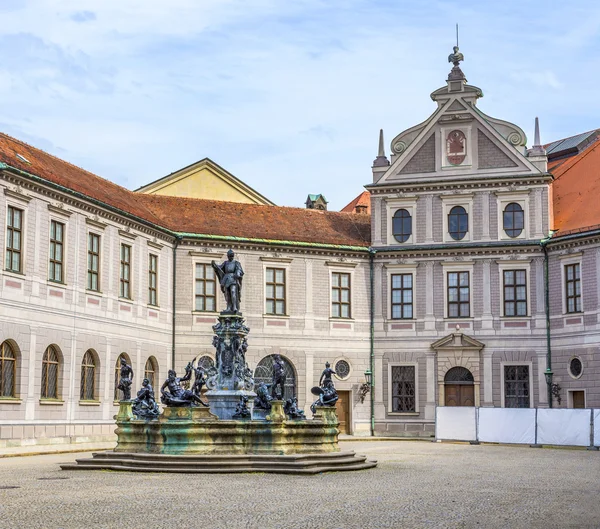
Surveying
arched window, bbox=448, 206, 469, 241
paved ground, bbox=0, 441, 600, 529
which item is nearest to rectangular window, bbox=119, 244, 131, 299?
arched window, bbox=448, 206, 469, 241

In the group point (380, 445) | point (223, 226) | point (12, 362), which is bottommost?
point (380, 445)

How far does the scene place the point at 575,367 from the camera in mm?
48812

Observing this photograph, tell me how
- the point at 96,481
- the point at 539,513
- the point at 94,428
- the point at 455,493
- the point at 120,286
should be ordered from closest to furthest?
1. the point at 539,513
2. the point at 455,493
3. the point at 96,481
4. the point at 94,428
5. the point at 120,286

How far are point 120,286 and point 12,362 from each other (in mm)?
8091

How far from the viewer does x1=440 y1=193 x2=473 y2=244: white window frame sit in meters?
51.6

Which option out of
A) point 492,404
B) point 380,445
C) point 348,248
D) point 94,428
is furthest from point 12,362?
point 492,404

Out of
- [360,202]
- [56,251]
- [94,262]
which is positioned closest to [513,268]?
[94,262]

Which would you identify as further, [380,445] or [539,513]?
[380,445]

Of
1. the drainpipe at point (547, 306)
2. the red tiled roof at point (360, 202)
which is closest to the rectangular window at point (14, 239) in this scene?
the drainpipe at point (547, 306)

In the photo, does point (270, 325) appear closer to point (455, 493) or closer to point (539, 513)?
point (455, 493)

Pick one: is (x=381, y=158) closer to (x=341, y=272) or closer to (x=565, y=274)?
(x=341, y=272)

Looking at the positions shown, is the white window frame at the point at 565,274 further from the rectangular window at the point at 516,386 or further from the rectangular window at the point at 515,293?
the rectangular window at the point at 516,386

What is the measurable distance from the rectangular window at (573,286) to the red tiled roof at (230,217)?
32.3ft

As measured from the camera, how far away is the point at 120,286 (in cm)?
4550
